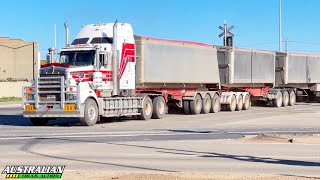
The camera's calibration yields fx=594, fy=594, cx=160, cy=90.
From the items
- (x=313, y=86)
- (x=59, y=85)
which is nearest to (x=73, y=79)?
(x=59, y=85)

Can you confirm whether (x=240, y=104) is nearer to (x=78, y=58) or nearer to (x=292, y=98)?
(x=292, y=98)

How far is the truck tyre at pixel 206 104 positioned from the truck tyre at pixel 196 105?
0.37m

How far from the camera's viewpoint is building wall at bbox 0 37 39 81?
74688 millimetres

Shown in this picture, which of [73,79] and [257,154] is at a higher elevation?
[73,79]

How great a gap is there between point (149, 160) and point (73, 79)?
11.5 metres

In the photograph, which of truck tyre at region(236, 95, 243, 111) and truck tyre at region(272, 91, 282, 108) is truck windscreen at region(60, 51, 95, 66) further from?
truck tyre at region(272, 91, 282, 108)

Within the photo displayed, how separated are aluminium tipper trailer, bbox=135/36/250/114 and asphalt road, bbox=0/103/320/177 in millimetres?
4077

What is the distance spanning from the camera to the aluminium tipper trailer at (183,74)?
28281mm

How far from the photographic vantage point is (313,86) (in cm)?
4672

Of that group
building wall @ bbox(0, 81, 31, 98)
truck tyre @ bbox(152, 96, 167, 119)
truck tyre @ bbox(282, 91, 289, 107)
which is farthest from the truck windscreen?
building wall @ bbox(0, 81, 31, 98)

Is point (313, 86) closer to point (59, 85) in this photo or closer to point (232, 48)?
point (232, 48)

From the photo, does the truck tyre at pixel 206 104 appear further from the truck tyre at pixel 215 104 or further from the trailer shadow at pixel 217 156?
the trailer shadow at pixel 217 156

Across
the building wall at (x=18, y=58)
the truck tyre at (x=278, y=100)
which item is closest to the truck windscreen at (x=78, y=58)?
the truck tyre at (x=278, y=100)

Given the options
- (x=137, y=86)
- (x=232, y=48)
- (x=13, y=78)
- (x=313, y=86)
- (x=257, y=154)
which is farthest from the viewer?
(x=13, y=78)
